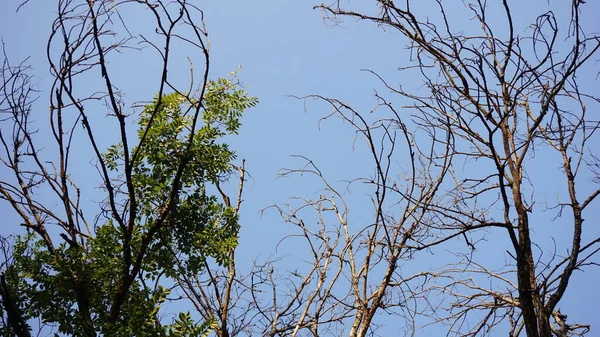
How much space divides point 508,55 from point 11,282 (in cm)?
176

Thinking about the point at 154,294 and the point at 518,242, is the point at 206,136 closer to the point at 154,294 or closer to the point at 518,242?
the point at 154,294

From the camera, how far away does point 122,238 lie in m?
2.10

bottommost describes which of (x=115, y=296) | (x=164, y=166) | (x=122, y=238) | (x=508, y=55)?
(x=115, y=296)

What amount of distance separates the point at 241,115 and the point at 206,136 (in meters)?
0.19

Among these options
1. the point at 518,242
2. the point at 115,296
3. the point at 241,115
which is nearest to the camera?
the point at 518,242

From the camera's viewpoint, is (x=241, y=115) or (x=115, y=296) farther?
(x=241, y=115)

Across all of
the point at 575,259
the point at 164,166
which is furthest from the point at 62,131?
the point at 575,259

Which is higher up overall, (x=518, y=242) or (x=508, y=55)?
(x=508, y=55)

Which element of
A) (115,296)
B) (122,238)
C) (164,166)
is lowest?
(115,296)

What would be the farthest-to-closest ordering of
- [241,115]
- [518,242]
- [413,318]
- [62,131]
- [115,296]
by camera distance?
[413,318] < [241,115] < [62,131] < [115,296] < [518,242]

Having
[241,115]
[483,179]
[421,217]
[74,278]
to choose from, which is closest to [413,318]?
[421,217]

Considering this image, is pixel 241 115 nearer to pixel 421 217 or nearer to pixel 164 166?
pixel 164 166

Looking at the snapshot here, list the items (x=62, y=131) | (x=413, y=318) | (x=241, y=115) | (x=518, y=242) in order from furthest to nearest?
(x=413, y=318), (x=241, y=115), (x=62, y=131), (x=518, y=242)

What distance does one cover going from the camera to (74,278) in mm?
2066
